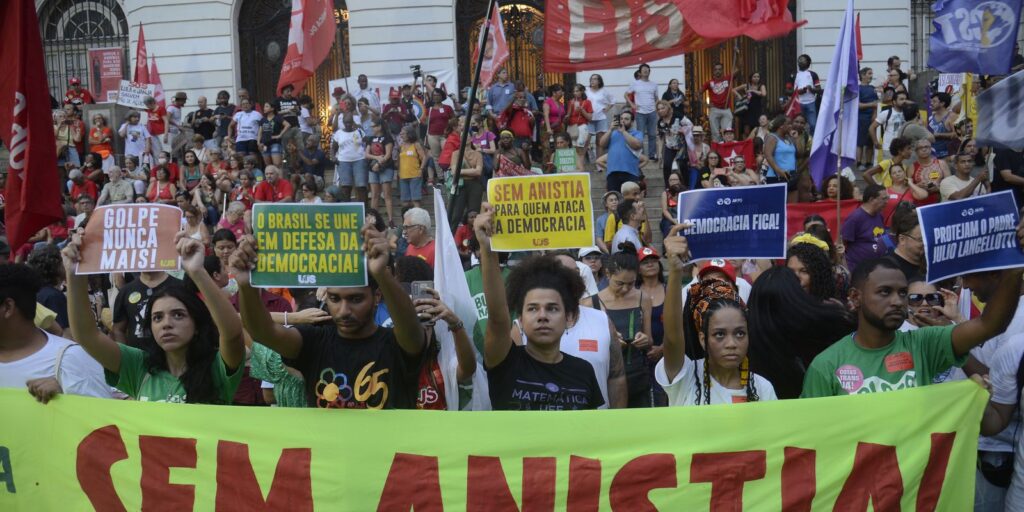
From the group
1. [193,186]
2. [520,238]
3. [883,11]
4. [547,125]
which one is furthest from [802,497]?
[883,11]

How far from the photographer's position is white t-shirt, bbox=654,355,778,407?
14.7ft

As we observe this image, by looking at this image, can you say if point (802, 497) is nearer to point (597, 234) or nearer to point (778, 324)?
point (778, 324)

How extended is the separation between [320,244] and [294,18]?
44.9 feet

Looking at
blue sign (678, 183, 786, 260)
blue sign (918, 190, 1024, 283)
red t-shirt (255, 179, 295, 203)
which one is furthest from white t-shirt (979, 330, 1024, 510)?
Answer: red t-shirt (255, 179, 295, 203)

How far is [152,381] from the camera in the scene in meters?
4.69

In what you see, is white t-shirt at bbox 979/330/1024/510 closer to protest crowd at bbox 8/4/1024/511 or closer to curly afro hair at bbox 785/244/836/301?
protest crowd at bbox 8/4/1024/511

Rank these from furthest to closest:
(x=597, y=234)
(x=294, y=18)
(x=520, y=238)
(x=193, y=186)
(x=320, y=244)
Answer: (x=193, y=186)
(x=294, y=18)
(x=597, y=234)
(x=520, y=238)
(x=320, y=244)

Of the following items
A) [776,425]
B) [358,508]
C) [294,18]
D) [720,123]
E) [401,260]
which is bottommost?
[358,508]

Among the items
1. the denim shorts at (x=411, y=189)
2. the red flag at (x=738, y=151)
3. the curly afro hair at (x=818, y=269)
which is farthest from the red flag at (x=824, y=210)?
the denim shorts at (x=411, y=189)

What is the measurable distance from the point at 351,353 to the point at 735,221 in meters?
1.73

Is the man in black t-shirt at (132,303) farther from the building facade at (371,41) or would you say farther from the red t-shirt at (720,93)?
the building facade at (371,41)

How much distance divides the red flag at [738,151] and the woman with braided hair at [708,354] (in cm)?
1166

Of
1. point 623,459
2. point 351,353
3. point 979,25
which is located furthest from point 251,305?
point 979,25

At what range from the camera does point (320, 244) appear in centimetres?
422
